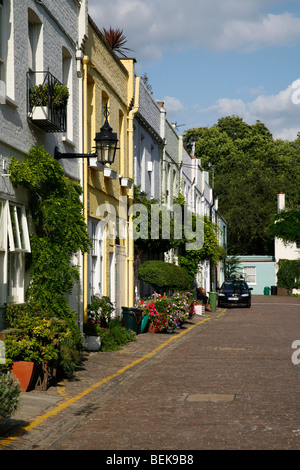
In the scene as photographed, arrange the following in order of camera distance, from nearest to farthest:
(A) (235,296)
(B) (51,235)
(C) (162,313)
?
(B) (51,235) → (C) (162,313) → (A) (235,296)

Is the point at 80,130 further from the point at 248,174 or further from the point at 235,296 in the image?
the point at 248,174

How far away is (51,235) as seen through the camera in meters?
12.5

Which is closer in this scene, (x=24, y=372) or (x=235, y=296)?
(x=24, y=372)

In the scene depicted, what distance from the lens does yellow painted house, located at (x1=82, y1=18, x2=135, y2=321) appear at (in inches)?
662

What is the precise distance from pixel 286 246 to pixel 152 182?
32.7 meters

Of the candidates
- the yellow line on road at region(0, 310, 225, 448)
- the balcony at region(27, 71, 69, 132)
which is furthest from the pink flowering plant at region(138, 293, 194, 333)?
the balcony at region(27, 71, 69, 132)

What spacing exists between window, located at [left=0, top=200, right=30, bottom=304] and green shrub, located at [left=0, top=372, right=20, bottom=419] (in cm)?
348

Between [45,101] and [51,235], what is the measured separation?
7.59ft

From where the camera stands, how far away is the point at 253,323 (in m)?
25.7

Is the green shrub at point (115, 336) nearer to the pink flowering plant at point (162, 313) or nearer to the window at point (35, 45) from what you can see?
the pink flowering plant at point (162, 313)

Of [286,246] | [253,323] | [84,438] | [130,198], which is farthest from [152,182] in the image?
[286,246]

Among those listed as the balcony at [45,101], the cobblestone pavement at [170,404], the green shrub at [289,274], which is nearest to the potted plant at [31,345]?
the cobblestone pavement at [170,404]

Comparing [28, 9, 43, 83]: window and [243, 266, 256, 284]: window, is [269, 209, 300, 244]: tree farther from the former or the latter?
[28, 9, 43, 83]: window

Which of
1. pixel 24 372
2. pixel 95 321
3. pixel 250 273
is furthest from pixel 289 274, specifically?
pixel 24 372
